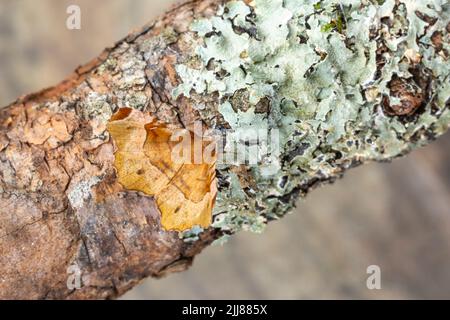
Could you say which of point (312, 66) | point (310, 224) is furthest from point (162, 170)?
point (310, 224)

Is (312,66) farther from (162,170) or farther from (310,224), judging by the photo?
(310,224)

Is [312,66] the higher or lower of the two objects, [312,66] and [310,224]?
the lower

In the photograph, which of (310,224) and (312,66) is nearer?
(312,66)

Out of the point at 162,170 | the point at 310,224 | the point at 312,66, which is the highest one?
the point at 310,224

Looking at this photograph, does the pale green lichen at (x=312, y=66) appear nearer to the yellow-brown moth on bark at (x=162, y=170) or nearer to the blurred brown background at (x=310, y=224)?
the yellow-brown moth on bark at (x=162, y=170)

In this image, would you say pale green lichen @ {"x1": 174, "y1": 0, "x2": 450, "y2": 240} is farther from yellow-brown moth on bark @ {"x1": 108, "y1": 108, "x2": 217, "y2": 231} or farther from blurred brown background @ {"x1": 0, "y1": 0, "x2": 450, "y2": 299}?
blurred brown background @ {"x1": 0, "y1": 0, "x2": 450, "y2": 299}

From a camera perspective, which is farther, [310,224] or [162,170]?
[310,224]
